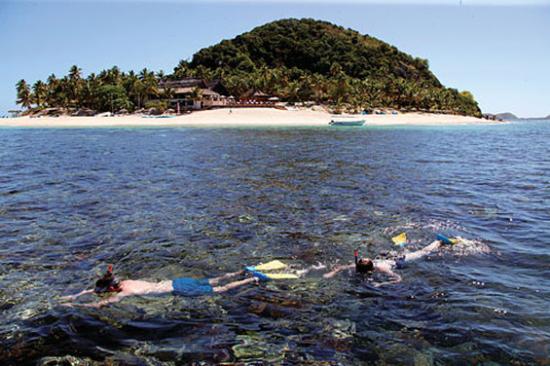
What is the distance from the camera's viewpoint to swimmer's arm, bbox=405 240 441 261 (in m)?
9.25

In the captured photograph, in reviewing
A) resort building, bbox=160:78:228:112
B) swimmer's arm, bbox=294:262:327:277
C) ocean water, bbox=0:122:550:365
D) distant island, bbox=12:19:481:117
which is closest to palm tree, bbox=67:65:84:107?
distant island, bbox=12:19:481:117

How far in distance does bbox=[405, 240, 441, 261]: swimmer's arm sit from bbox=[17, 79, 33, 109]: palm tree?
10671cm

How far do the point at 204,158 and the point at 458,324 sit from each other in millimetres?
22280

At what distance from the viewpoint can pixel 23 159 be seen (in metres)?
27.5

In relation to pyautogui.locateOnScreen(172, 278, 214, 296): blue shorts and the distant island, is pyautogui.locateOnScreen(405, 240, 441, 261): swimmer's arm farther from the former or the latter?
the distant island

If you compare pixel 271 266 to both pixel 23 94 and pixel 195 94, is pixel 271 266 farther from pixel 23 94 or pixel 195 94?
pixel 23 94

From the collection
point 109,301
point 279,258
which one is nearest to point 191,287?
point 109,301

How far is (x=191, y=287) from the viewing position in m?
7.53

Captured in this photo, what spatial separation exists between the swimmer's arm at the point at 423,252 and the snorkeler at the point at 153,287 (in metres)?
3.80

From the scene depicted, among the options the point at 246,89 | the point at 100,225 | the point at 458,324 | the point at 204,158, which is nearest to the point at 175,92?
the point at 246,89

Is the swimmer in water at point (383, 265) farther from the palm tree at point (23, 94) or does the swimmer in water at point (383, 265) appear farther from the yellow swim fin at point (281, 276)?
the palm tree at point (23, 94)

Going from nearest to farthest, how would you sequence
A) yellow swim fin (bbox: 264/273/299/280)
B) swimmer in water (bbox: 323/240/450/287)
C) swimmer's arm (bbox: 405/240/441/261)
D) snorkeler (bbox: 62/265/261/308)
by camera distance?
snorkeler (bbox: 62/265/261/308) → yellow swim fin (bbox: 264/273/299/280) → swimmer in water (bbox: 323/240/450/287) → swimmer's arm (bbox: 405/240/441/261)

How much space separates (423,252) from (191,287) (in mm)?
5661

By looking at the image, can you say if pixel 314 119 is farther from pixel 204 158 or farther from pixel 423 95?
pixel 204 158
